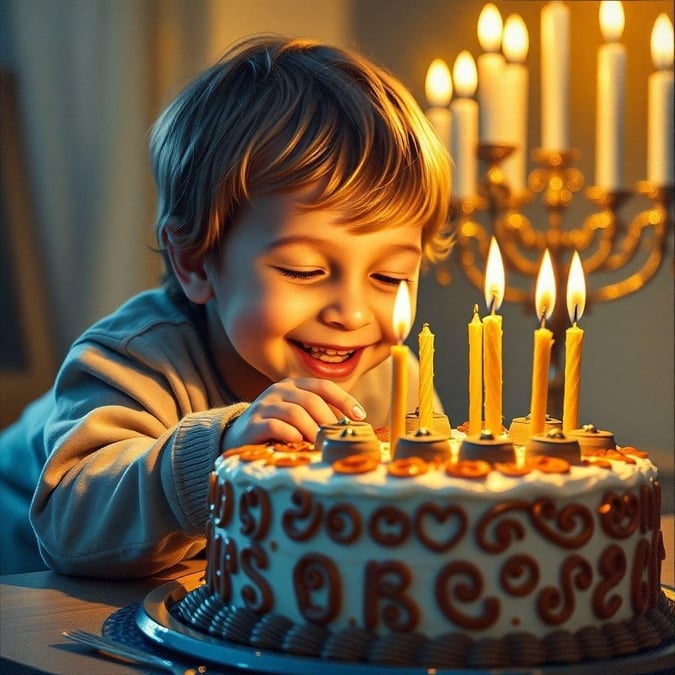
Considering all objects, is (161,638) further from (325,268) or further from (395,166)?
(395,166)

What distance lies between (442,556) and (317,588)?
8 centimetres

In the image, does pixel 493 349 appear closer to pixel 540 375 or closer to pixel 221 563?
pixel 540 375

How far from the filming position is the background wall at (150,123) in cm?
248

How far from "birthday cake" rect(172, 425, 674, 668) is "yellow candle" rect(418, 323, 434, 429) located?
0.43 feet

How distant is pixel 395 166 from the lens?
1215 millimetres

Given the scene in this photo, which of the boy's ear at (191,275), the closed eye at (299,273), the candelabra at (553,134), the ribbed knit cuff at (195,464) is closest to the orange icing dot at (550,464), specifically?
the ribbed knit cuff at (195,464)

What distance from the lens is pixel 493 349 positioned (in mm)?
868

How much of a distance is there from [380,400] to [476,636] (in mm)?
781

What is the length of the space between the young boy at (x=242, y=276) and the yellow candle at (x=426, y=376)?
186 millimetres

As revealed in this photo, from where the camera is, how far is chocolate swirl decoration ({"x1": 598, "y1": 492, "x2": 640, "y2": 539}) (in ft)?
2.51

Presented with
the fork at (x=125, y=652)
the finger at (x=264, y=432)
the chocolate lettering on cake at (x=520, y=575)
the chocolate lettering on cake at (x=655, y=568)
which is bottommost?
the fork at (x=125, y=652)

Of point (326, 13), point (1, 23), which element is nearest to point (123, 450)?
point (1, 23)

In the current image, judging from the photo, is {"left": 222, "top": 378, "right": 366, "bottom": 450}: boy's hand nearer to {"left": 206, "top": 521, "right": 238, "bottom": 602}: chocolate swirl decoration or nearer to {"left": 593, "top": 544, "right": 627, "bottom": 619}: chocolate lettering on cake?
{"left": 206, "top": 521, "right": 238, "bottom": 602}: chocolate swirl decoration

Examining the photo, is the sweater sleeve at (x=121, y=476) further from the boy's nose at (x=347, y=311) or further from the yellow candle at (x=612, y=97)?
the yellow candle at (x=612, y=97)
